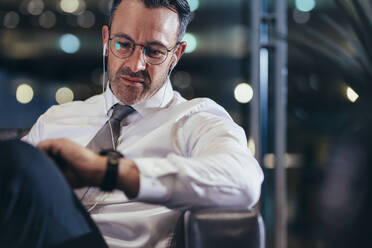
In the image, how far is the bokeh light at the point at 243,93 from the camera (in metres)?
3.08

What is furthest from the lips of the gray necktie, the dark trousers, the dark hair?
the dark trousers

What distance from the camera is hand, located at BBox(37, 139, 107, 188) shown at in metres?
1.13

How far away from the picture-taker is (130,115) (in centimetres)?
183

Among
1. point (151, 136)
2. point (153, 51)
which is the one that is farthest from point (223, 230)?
point (153, 51)

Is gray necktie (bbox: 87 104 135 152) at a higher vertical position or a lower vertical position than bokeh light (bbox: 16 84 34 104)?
lower

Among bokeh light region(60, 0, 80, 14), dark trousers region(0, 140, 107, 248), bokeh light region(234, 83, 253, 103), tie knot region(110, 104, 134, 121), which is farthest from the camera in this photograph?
bokeh light region(60, 0, 80, 14)

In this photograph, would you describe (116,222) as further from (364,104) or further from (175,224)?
(364,104)

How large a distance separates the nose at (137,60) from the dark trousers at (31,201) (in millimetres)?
765

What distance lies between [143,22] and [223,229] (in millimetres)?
937

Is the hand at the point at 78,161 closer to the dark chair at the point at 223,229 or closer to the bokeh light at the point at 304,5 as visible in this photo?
the dark chair at the point at 223,229

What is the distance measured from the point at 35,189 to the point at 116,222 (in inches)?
25.2

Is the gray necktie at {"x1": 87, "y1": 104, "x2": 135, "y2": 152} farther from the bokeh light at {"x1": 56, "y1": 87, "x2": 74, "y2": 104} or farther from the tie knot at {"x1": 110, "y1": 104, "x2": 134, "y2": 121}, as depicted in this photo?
the bokeh light at {"x1": 56, "y1": 87, "x2": 74, "y2": 104}

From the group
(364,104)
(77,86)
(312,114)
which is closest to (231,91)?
(312,114)

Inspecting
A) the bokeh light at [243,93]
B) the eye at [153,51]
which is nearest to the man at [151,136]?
the eye at [153,51]
